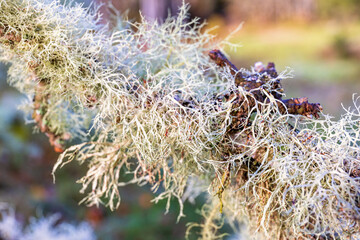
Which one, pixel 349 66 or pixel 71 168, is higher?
pixel 349 66

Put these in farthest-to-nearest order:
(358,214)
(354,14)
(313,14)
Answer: (313,14) < (354,14) < (358,214)

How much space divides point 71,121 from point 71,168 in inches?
61.8

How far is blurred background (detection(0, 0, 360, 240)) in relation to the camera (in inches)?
68.0

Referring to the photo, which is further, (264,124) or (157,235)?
(157,235)

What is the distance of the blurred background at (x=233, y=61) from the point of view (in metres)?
1.73

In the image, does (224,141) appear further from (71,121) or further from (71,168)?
Result: (71,168)

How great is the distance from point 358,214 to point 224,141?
161 millimetres

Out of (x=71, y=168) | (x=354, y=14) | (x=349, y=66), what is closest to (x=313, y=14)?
(x=354, y=14)

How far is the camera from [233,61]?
15.3ft

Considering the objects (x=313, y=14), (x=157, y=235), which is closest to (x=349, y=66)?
(x=313, y=14)

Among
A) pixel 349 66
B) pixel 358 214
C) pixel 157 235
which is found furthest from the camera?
pixel 349 66

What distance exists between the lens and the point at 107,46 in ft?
1.49

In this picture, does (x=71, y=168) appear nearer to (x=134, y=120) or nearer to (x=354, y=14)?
(x=134, y=120)

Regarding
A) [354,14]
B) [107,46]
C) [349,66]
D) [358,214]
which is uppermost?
[354,14]
